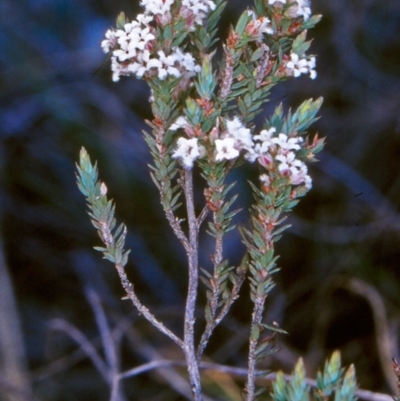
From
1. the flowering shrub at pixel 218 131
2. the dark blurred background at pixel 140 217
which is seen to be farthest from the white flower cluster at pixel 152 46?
the dark blurred background at pixel 140 217

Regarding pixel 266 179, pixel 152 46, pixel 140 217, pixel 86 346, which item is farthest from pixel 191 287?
pixel 140 217

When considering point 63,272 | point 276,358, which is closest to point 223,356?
point 276,358

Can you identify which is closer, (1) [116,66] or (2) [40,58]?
(1) [116,66]

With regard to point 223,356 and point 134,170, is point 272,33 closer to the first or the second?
point 223,356

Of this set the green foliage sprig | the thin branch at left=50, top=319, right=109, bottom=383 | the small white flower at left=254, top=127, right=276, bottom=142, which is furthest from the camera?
the thin branch at left=50, top=319, right=109, bottom=383

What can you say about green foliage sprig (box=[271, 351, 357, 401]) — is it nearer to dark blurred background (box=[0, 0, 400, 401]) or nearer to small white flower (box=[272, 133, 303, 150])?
small white flower (box=[272, 133, 303, 150])

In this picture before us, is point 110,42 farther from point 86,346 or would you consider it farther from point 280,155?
point 86,346

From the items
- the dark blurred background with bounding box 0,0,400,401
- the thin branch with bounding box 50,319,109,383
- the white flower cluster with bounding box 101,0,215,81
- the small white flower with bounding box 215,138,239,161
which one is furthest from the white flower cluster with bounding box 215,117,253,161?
the dark blurred background with bounding box 0,0,400,401
